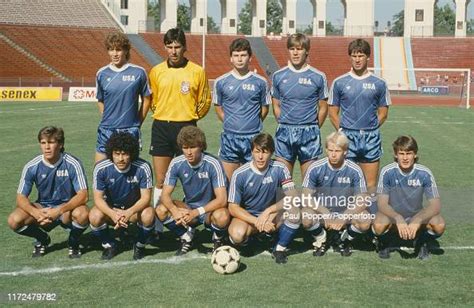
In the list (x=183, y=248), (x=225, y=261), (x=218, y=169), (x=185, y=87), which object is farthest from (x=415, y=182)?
(x=185, y=87)

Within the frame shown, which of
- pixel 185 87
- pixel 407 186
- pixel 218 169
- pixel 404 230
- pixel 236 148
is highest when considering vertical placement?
pixel 185 87

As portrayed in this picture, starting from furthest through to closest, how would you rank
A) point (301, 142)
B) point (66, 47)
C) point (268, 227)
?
point (66, 47)
point (301, 142)
point (268, 227)

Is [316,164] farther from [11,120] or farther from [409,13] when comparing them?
[409,13]

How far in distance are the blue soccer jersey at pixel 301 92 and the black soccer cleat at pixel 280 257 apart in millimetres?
A: 1356

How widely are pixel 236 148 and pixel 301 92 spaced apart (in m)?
0.80

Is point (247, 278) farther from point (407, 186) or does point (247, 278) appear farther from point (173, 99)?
point (173, 99)

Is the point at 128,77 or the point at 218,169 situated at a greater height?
the point at 128,77

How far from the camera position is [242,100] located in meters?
5.92

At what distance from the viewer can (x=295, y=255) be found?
5387 mm

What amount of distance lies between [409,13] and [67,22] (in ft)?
82.2

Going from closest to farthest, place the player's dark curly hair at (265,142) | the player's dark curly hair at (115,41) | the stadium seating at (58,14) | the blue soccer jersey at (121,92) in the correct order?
the player's dark curly hair at (265,142)
the player's dark curly hair at (115,41)
the blue soccer jersey at (121,92)
the stadium seating at (58,14)

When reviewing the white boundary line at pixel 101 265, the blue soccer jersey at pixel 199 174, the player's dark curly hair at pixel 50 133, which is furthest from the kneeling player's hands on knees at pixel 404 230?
the player's dark curly hair at pixel 50 133

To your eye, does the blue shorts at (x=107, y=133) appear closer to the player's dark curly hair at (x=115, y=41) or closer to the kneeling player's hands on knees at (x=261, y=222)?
the player's dark curly hair at (x=115, y=41)

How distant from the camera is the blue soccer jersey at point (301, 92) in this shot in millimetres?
5930
